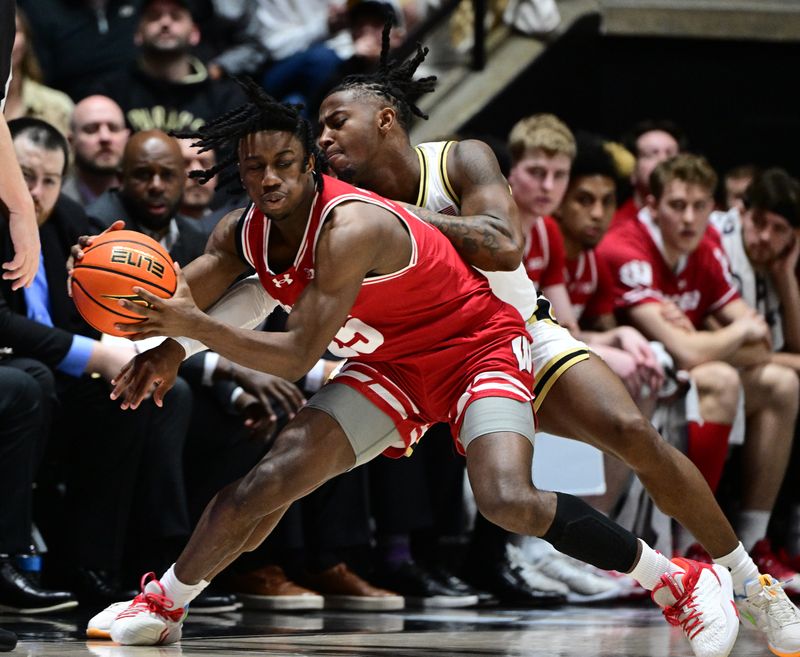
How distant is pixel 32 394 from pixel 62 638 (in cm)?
100

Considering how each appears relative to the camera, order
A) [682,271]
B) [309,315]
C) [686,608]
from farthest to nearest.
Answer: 1. [682,271]
2. [686,608]
3. [309,315]

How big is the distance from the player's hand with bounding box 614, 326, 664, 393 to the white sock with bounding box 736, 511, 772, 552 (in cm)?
93

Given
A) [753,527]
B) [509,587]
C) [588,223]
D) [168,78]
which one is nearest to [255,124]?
[509,587]

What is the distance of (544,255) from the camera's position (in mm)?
6531

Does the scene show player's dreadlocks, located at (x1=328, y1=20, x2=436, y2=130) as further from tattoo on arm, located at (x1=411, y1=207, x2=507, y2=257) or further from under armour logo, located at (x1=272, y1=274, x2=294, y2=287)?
under armour logo, located at (x1=272, y1=274, x2=294, y2=287)

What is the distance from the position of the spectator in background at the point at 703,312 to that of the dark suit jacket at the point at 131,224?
81.9 inches

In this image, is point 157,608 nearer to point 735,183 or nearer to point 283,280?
point 283,280

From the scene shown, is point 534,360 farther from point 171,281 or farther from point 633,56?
point 633,56

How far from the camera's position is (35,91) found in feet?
23.1

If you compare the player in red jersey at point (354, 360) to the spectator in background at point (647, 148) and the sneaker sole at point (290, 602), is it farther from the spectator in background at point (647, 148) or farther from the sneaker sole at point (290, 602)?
the spectator in background at point (647, 148)

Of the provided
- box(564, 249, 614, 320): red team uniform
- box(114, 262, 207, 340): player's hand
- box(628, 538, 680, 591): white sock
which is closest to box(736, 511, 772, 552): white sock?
box(564, 249, 614, 320): red team uniform

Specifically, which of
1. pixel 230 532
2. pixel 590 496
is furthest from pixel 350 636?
pixel 590 496

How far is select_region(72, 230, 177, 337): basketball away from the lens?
152 inches

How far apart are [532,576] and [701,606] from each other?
2.10 metres
